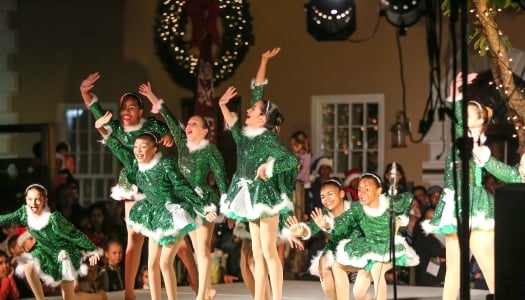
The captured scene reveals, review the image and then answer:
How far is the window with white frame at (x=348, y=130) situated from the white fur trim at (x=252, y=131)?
7017mm

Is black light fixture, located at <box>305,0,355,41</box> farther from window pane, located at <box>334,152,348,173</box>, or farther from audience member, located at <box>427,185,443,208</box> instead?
window pane, located at <box>334,152,348,173</box>

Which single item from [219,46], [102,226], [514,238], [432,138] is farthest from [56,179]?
[514,238]

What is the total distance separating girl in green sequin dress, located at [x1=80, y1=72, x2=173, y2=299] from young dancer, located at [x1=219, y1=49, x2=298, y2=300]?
0.89 meters

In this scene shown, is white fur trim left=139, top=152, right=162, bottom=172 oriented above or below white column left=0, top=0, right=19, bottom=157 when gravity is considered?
below

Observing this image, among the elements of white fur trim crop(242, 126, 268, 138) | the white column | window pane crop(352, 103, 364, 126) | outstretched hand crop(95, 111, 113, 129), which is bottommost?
white fur trim crop(242, 126, 268, 138)

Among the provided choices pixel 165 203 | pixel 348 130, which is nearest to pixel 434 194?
pixel 348 130

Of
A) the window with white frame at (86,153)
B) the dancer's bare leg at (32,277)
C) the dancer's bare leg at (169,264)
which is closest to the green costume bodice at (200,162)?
the dancer's bare leg at (169,264)

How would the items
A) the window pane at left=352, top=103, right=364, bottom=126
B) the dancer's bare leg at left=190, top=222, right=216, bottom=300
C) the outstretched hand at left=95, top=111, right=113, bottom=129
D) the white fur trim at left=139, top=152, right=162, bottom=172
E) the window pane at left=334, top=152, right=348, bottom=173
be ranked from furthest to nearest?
the window pane at left=334, top=152, right=348, bottom=173 → the window pane at left=352, top=103, right=364, bottom=126 → the outstretched hand at left=95, top=111, right=113, bottom=129 → the dancer's bare leg at left=190, top=222, right=216, bottom=300 → the white fur trim at left=139, top=152, right=162, bottom=172

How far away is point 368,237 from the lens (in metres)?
10.5

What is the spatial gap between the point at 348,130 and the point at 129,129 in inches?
280

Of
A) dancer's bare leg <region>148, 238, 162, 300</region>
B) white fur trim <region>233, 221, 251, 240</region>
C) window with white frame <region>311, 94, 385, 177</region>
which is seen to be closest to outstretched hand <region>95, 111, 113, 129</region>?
dancer's bare leg <region>148, 238, 162, 300</region>

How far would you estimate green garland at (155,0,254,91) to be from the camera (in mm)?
17969

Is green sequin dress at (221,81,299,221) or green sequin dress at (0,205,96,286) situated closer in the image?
green sequin dress at (221,81,299,221)

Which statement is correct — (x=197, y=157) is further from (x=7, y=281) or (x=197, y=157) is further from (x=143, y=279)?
(x=143, y=279)
